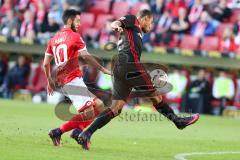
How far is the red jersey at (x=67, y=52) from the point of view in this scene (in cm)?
1068

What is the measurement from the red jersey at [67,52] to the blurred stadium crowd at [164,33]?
9.68 meters

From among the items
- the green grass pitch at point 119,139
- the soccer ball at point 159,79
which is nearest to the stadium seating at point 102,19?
the soccer ball at point 159,79

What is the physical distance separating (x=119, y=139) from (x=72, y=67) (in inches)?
95.8

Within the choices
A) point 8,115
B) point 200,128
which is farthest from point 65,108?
point 200,128

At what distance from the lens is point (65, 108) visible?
19.2 meters

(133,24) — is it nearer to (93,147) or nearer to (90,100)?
(90,100)

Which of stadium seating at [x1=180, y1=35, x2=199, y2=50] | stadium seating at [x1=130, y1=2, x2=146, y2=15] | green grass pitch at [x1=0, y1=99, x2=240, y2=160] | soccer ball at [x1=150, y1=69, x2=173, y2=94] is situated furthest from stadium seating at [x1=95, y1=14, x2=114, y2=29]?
green grass pitch at [x1=0, y1=99, x2=240, y2=160]

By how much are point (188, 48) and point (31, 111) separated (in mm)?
5563

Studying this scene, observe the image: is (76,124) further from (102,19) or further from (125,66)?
(102,19)

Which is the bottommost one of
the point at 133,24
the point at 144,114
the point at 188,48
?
the point at 144,114

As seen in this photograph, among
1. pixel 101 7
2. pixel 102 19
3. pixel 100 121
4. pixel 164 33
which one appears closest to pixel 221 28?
pixel 164 33

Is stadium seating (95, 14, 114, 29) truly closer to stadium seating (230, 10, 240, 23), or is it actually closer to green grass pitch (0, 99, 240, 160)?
stadium seating (230, 10, 240, 23)

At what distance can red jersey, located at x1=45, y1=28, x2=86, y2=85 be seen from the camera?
1068cm

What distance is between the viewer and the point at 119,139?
42.1 feet
